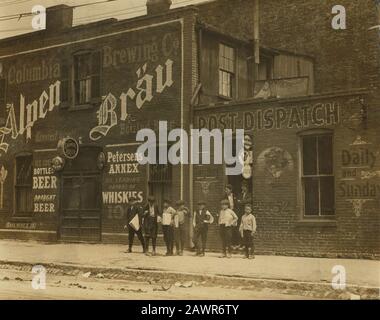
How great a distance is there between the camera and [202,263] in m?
12.0

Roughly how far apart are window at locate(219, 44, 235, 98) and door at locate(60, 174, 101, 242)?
415 centimetres

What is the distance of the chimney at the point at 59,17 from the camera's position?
14637 millimetres

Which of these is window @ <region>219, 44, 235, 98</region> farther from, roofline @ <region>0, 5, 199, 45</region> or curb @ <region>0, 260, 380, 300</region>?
curb @ <region>0, 260, 380, 300</region>

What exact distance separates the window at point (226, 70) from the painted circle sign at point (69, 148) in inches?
166

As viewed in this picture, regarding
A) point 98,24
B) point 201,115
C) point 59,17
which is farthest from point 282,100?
point 59,17

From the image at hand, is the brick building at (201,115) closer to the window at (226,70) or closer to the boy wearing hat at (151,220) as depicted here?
the window at (226,70)

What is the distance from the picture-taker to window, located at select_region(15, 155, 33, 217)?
641 inches

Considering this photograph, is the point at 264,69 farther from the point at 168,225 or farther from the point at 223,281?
the point at 223,281

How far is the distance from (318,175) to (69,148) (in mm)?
6906

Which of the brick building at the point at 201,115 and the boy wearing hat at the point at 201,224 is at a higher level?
the brick building at the point at 201,115

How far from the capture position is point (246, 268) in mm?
11367

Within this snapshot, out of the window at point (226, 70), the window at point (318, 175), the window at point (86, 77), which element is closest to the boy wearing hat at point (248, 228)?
the window at point (318, 175)
